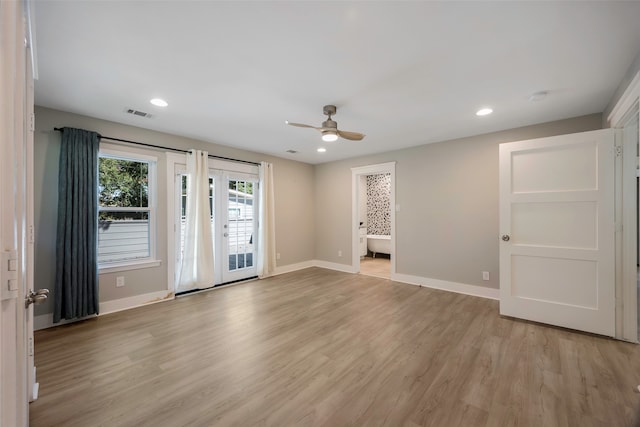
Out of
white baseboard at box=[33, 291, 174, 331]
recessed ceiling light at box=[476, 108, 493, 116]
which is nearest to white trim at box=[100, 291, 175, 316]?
white baseboard at box=[33, 291, 174, 331]

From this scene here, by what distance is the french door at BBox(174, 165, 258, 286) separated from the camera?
15.2 feet

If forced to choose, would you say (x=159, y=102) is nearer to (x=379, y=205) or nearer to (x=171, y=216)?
(x=171, y=216)

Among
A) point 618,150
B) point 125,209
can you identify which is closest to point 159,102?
point 125,209

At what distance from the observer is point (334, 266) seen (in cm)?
605

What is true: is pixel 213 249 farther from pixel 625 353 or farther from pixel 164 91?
pixel 625 353

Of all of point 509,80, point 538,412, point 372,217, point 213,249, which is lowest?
point 538,412

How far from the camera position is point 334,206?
6.06 metres

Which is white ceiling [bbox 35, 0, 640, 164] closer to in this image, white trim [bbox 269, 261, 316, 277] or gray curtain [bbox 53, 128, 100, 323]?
gray curtain [bbox 53, 128, 100, 323]

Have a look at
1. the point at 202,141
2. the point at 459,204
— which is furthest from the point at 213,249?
the point at 459,204

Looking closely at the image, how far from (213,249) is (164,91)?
2.64 meters

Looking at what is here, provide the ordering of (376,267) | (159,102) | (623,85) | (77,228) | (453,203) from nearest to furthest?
(623,85)
(159,102)
(77,228)
(453,203)
(376,267)

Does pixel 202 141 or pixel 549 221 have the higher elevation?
pixel 202 141

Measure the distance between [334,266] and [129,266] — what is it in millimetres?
3828

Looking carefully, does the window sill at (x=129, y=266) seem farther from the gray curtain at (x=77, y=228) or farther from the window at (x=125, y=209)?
the gray curtain at (x=77, y=228)
